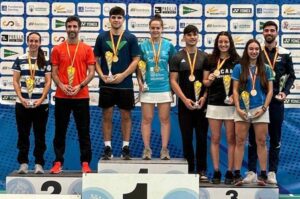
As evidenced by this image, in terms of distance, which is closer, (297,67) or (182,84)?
(182,84)

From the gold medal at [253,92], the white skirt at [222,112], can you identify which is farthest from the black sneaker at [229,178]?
the gold medal at [253,92]

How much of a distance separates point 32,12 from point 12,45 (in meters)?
0.42

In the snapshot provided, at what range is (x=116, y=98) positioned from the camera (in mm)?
5355

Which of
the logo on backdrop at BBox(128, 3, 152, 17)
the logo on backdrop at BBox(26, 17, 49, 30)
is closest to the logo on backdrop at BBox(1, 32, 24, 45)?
the logo on backdrop at BBox(26, 17, 49, 30)

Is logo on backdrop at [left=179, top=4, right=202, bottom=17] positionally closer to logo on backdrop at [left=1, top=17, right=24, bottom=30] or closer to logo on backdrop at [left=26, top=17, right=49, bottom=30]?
logo on backdrop at [left=26, top=17, right=49, bottom=30]

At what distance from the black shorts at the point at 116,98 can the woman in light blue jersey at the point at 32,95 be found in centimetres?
52

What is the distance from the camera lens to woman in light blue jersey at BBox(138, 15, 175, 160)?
5.39 meters

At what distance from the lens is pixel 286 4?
6152 millimetres

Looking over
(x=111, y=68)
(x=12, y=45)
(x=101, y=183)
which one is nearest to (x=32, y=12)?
(x=12, y=45)

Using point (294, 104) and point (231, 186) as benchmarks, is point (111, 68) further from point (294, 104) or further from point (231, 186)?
point (294, 104)

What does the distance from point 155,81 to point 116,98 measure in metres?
0.40

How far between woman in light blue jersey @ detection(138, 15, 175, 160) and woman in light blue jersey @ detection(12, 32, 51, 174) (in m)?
0.90

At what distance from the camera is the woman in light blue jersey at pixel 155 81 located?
5.39 m

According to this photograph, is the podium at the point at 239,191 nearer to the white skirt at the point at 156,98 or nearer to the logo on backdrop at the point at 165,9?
the white skirt at the point at 156,98
